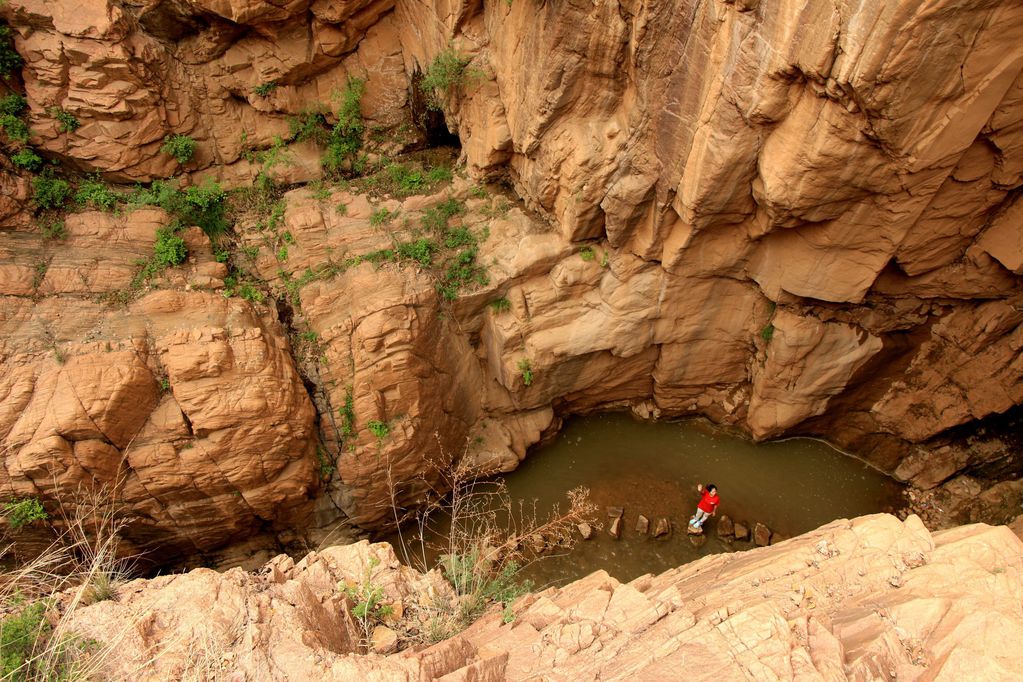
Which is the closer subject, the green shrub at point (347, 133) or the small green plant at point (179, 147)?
the small green plant at point (179, 147)

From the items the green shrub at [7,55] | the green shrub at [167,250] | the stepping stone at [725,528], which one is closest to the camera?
the green shrub at [7,55]

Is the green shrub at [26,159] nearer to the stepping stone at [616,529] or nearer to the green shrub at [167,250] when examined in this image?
the green shrub at [167,250]

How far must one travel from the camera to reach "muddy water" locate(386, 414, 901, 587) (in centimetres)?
765

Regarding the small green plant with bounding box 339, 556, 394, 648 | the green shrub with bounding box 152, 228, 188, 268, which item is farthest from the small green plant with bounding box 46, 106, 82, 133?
the small green plant with bounding box 339, 556, 394, 648

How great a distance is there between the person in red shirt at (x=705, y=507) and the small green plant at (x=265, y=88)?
7485mm

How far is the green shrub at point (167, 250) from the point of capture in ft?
22.7

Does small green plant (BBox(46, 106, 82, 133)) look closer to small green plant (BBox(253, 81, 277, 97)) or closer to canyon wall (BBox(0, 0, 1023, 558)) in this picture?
canyon wall (BBox(0, 0, 1023, 558))

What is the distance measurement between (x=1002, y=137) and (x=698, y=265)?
9.43 feet

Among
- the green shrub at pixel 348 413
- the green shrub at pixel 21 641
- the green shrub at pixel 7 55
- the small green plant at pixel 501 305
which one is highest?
the green shrub at pixel 7 55

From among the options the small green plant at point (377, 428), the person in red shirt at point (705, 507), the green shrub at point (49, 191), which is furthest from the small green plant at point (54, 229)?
the person in red shirt at point (705, 507)

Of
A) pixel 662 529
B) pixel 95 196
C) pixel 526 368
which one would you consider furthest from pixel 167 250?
pixel 662 529

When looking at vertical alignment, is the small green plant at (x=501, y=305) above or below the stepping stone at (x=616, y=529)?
above

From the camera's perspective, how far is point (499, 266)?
7531mm

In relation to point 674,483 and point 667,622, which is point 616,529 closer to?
point 674,483
